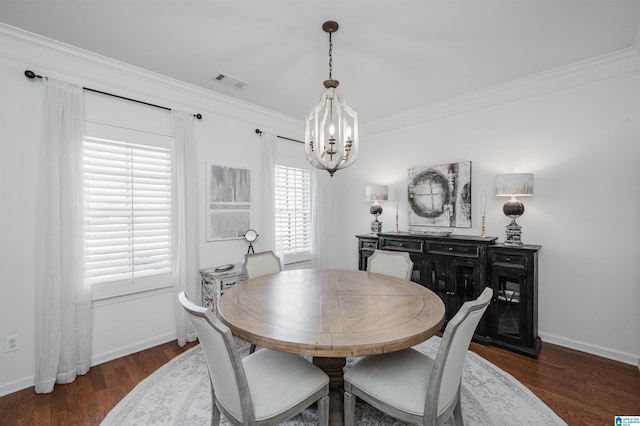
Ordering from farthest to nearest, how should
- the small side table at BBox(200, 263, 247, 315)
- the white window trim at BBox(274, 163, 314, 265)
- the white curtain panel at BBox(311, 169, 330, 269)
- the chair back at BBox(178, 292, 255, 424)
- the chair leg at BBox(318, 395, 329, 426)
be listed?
the white curtain panel at BBox(311, 169, 330, 269) < the white window trim at BBox(274, 163, 314, 265) < the small side table at BBox(200, 263, 247, 315) < the chair leg at BBox(318, 395, 329, 426) < the chair back at BBox(178, 292, 255, 424)

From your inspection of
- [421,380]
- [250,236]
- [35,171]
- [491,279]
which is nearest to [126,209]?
[35,171]

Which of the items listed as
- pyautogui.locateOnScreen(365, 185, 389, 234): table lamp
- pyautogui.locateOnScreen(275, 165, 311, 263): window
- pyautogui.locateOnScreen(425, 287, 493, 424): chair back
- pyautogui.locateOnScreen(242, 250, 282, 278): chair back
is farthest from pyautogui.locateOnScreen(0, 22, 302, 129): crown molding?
pyautogui.locateOnScreen(425, 287, 493, 424): chair back

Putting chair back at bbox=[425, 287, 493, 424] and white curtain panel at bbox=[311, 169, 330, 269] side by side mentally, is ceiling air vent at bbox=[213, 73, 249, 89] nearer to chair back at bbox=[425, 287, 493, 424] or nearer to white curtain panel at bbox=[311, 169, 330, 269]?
white curtain panel at bbox=[311, 169, 330, 269]

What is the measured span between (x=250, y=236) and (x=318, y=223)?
132 centimetres

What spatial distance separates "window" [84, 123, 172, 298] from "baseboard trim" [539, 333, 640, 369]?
422 cm

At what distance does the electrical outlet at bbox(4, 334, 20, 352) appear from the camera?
2.23 metres

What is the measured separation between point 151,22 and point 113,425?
9.55 ft

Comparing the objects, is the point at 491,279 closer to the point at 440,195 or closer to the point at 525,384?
the point at 525,384

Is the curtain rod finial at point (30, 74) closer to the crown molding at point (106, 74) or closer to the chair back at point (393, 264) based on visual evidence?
the crown molding at point (106, 74)

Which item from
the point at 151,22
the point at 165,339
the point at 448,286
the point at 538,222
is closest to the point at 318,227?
the point at 448,286

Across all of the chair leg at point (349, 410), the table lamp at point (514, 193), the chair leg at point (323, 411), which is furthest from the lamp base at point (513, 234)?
the chair leg at point (323, 411)

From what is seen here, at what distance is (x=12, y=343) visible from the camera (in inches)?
88.7

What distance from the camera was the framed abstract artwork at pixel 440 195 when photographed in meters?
3.60

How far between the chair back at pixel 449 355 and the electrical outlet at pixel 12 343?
311 cm
